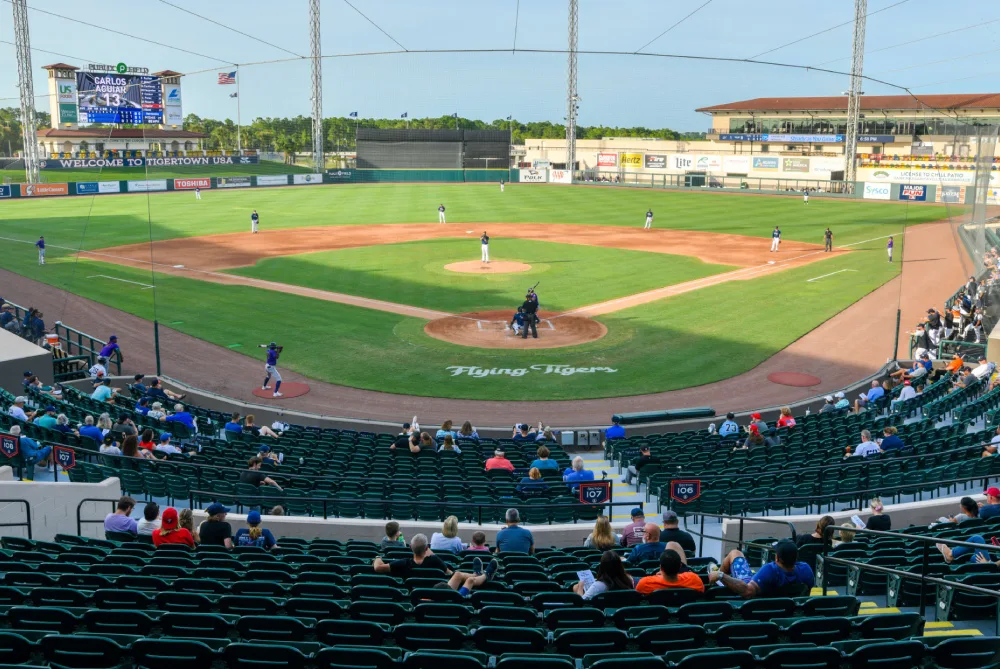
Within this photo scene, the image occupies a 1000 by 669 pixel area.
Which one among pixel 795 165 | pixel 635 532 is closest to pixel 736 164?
pixel 795 165

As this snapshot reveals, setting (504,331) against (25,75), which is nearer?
(504,331)

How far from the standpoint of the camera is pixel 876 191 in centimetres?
7506

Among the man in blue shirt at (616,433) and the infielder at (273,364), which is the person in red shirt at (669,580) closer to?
the man in blue shirt at (616,433)

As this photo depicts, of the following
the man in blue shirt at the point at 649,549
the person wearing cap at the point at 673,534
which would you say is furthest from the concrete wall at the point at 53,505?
the person wearing cap at the point at 673,534

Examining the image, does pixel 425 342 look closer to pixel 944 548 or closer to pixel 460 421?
pixel 460 421

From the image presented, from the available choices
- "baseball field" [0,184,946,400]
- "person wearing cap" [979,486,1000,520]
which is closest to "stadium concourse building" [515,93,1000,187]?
"baseball field" [0,184,946,400]

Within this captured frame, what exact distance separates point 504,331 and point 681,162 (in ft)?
246

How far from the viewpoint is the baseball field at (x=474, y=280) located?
26.2 meters

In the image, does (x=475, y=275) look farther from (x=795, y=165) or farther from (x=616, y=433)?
(x=795, y=165)

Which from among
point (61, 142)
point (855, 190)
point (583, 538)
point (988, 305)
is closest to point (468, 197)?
point (855, 190)

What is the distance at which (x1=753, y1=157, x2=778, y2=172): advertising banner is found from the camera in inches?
3536

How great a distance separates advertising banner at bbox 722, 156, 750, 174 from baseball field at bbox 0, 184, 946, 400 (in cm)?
2057

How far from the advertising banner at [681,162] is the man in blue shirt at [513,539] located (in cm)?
9290

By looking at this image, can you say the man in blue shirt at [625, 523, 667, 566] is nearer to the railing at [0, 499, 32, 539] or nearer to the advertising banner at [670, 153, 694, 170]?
the railing at [0, 499, 32, 539]
